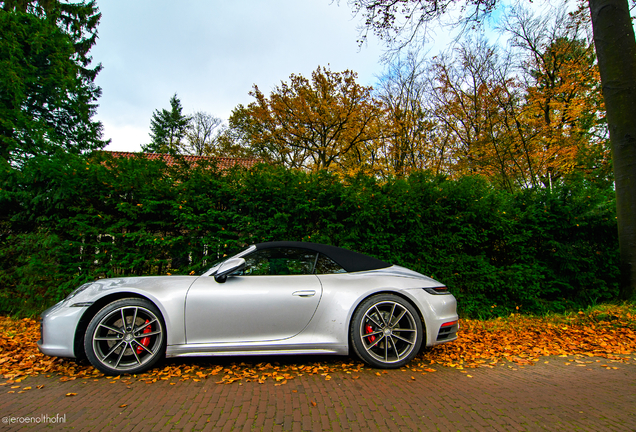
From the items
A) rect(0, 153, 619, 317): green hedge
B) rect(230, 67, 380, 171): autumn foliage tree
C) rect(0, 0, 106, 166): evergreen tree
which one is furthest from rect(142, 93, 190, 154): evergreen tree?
rect(0, 153, 619, 317): green hedge

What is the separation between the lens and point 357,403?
242 centimetres

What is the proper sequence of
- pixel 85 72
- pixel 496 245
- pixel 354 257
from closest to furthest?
1. pixel 354 257
2. pixel 496 245
3. pixel 85 72

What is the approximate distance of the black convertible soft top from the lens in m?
3.49

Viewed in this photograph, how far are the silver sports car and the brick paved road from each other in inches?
10.8

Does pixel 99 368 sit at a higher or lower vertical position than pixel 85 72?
lower

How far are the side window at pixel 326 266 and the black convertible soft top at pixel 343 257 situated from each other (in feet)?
0.14

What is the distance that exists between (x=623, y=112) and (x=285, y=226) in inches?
236

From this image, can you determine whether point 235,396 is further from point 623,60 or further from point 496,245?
point 623,60

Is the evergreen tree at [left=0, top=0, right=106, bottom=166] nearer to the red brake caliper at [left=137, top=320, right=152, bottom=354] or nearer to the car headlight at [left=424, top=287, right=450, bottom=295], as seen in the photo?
the red brake caliper at [left=137, top=320, right=152, bottom=354]

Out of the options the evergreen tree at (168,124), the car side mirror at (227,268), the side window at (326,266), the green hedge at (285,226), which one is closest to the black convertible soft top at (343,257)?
the side window at (326,266)

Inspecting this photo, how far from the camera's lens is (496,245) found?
5.84m

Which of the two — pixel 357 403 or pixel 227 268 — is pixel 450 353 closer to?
pixel 357 403

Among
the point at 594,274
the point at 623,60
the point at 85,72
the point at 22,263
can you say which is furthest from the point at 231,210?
the point at 85,72

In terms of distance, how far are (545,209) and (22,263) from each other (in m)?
9.02
